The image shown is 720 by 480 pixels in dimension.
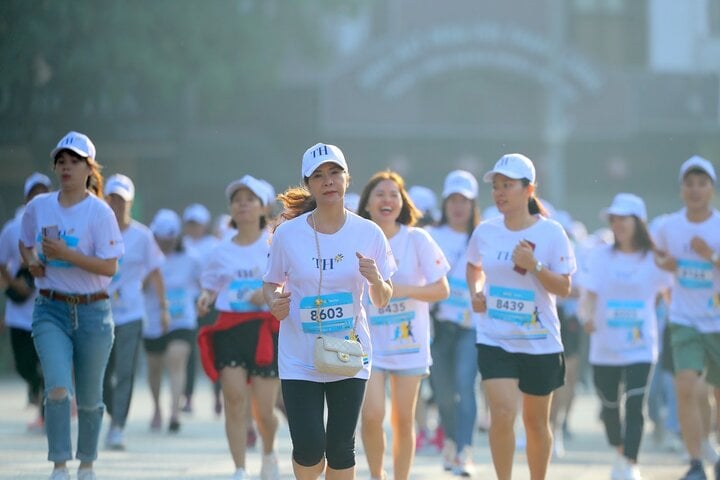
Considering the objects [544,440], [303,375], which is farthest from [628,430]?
[303,375]

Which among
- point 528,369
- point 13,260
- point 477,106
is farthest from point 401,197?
point 477,106

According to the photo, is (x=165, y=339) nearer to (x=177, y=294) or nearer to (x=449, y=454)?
(x=177, y=294)

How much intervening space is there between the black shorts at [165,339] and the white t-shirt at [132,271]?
1.92 metres

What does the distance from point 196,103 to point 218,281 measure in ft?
84.0

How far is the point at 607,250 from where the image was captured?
1246 centimetres

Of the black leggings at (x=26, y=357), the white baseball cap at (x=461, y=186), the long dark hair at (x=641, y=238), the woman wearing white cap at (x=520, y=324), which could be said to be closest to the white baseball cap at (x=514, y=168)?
the woman wearing white cap at (x=520, y=324)

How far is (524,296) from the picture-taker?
9578 millimetres

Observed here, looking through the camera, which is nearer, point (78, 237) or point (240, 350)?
point (78, 237)

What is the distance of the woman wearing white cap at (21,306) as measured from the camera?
13.9 meters

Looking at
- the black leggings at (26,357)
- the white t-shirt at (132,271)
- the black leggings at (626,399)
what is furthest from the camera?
the black leggings at (26,357)

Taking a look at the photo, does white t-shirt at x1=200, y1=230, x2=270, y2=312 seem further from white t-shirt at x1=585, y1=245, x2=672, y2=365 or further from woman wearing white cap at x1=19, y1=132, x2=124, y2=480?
white t-shirt at x1=585, y1=245, x2=672, y2=365

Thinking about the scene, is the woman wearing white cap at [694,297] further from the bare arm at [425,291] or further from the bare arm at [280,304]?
the bare arm at [280,304]

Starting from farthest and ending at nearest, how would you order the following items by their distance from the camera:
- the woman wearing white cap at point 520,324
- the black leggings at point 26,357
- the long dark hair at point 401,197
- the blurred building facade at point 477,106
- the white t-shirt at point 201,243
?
the blurred building facade at point 477,106 → the white t-shirt at point 201,243 → the black leggings at point 26,357 → the long dark hair at point 401,197 → the woman wearing white cap at point 520,324

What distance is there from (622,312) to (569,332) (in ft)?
11.3
